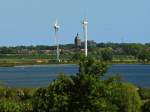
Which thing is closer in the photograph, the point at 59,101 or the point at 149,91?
the point at 59,101

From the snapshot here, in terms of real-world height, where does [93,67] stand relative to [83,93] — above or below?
above

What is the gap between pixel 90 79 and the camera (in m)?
28.0

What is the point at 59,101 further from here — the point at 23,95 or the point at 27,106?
the point at 23,95

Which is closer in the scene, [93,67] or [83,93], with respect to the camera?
[83,93]

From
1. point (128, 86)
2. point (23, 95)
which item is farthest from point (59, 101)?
point (23, 95)

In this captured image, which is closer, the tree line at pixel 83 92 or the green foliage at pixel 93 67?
the tree line at pixel 83 92

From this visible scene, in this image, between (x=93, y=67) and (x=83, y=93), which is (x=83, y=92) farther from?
(x=93, y=67)

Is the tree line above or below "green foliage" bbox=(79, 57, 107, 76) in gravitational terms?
below

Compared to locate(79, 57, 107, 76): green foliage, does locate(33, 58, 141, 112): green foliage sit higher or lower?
lower

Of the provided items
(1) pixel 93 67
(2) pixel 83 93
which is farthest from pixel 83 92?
(1) pixel 93 67

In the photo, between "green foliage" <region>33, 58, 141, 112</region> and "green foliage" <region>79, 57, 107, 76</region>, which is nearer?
"green foliage" <region>33, 58, 141, 112</region>

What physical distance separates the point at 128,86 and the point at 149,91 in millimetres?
10359

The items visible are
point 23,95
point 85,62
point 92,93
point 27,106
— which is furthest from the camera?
point 23,95

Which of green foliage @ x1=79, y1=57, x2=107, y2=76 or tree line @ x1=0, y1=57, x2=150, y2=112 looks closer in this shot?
tree line @ x1=0, y1=57, x2=150, y2=112
